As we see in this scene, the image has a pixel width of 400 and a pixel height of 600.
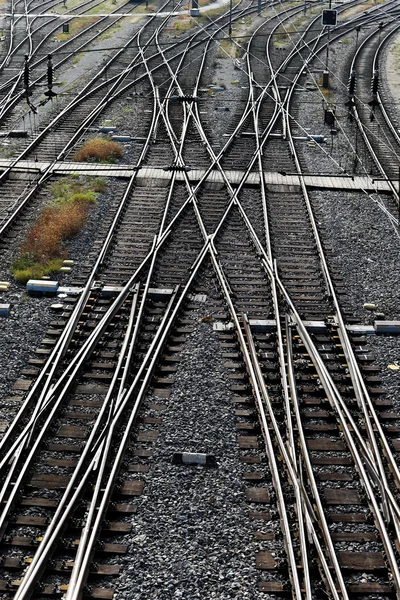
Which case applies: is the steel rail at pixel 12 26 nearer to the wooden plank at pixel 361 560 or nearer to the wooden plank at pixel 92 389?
the wooden plank at pixel 92 389

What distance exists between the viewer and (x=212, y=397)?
38.5ft

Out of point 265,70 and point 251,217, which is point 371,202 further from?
point 265,70

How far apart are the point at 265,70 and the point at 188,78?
11.3 feet

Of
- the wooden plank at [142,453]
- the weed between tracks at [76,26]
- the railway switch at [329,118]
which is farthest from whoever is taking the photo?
the weed between tracks at [76,26]

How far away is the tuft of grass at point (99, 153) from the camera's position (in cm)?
2305

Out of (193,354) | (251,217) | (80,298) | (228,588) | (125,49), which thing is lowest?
(228,588)

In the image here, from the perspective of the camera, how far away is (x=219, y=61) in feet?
123

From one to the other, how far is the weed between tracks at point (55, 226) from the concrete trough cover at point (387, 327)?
555 cm

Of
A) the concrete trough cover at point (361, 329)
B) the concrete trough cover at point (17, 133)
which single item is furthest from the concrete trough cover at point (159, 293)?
the concrete trough cover at point (17, 133)

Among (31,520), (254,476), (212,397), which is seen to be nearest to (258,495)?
(254,476)

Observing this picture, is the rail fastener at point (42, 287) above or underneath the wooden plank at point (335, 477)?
above

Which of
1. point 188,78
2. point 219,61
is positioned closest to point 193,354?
point 188,78

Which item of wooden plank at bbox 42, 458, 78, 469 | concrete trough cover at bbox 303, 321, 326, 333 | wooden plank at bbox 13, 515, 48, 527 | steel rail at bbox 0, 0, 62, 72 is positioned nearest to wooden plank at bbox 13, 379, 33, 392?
wooden plank at bbox 42, 458, 78, 469

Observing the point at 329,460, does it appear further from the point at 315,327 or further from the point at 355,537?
the point at 315,327
